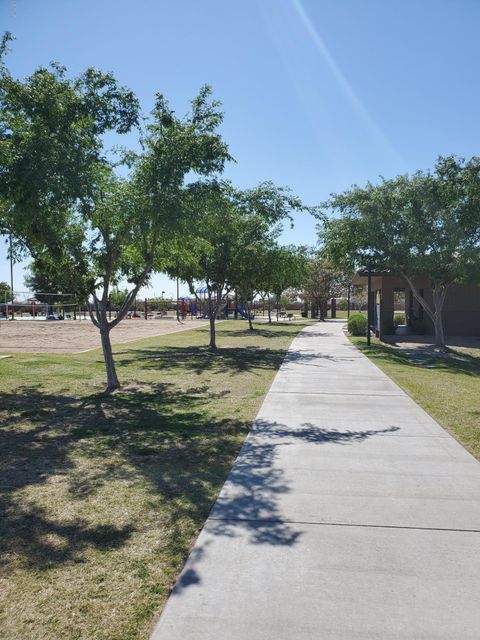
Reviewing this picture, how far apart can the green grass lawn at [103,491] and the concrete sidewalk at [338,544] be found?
266 millimetres

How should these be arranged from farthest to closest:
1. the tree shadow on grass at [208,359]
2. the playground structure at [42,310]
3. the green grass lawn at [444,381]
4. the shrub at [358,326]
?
the playground structure at [42,310] → the shrub at [358,326] → the tree shadow on grass at [208,359] → the green grass lawn at [444,381]

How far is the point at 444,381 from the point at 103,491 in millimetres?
9388

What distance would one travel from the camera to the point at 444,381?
12484 mm

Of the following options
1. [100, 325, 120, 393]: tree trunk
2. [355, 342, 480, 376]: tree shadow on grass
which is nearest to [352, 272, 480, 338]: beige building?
[355, 342, 480, 376]: tree shadow on grass

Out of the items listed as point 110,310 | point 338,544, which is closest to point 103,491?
point 338,544

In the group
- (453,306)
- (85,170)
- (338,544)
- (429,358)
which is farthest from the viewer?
(453,306)

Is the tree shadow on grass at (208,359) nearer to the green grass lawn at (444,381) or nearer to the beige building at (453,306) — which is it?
the green grass lawn at (444,381)

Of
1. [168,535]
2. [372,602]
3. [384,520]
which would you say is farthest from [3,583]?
[384,520]

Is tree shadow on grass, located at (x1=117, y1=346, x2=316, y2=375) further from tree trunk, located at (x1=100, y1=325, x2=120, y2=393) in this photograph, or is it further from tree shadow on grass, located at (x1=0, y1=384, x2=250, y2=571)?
tree shadow on grass, located at (x1=0, y1=384, x2=250, y2=571)

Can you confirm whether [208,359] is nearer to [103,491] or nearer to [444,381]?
[444,381]

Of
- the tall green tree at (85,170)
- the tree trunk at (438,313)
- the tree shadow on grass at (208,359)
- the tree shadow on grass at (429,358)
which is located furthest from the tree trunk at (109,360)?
the tree trunk at (438,313)

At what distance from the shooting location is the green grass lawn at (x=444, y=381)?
8.04 m

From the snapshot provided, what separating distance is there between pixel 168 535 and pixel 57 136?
708cm

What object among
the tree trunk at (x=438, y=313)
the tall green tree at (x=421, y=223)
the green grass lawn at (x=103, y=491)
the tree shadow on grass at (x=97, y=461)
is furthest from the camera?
the tree trunk at (x=438, y=313)
